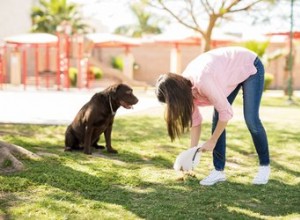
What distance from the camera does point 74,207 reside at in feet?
12.0

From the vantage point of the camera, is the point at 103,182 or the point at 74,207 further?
the point at 103,182

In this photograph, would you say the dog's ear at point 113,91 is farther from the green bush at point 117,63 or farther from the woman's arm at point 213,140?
the green bush at point 117,63

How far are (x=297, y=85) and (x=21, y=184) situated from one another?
27.5 meters

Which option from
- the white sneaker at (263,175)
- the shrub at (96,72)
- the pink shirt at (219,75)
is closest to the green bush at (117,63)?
the shrub at (96,72)

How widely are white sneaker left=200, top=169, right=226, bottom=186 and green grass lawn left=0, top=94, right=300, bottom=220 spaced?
7cm

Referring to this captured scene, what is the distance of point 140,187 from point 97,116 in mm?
1846

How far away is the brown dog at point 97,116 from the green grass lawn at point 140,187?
23 cm

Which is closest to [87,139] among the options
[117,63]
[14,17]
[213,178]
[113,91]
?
[113,91]

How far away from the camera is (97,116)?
609 centimetres

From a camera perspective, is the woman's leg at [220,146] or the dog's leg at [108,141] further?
the dog's leg at [108,141]

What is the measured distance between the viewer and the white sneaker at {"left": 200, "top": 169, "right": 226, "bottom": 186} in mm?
4539

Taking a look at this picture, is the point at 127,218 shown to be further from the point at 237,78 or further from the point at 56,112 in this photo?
the point at 56,112

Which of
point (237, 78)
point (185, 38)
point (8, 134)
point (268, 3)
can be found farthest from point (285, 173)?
point (185, 38)

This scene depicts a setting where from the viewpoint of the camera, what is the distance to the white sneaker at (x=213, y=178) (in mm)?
4539
